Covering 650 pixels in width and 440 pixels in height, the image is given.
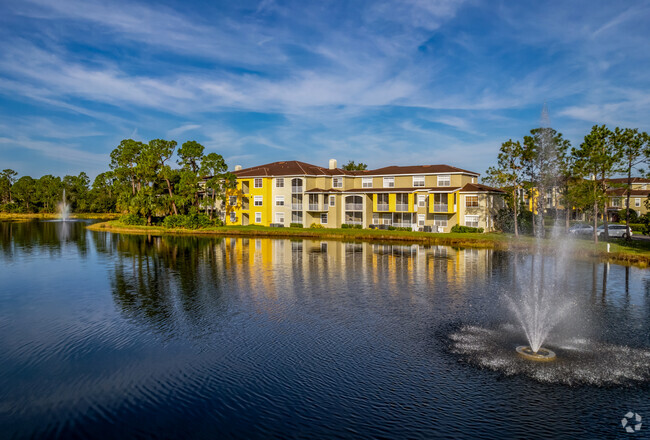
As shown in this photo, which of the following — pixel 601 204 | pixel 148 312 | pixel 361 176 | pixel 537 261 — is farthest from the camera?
pixel 361 176

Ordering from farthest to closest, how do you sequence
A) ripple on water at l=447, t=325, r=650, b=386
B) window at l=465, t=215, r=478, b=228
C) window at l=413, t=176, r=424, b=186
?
1. window at l=413, t=176, r=424, b=186
2. window at l=465, t=215, r=478, b=228
3. ripple on water at l=447, t=325, r=650, b=386

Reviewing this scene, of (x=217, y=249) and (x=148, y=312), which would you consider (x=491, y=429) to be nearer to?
(x=148, y=312)

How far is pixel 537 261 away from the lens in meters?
41.4

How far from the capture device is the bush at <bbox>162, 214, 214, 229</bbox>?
7312 centimetres

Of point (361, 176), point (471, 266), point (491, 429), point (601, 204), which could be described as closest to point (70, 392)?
point (491, 429)

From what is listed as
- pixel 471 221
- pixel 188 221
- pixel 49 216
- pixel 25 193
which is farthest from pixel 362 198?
pixel 25 193

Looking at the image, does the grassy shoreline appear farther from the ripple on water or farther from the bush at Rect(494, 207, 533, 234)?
the ripple on water

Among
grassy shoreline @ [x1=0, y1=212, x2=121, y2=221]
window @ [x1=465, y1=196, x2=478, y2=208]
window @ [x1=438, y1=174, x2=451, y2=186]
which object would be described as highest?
window @ [x1=438, y1=174, x2=451, y2=186]

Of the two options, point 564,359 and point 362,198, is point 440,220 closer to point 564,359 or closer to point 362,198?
point 362,198

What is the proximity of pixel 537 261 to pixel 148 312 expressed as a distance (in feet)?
113

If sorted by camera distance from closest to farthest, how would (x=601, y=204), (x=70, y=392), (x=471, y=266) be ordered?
(x=70, y=392), (x=471, y=266), (x=601, y=204)

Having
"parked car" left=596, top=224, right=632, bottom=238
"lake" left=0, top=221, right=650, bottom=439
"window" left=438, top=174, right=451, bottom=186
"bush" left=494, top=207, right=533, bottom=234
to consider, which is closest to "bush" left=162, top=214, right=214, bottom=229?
"window" left=438, top=174, right=451, bottom=186

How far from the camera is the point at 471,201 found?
6538 cm

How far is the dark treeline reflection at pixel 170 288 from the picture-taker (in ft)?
66.2
